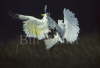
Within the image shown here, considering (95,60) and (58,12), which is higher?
(58,12)

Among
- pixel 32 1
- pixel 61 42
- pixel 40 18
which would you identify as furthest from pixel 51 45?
pixel 32 1

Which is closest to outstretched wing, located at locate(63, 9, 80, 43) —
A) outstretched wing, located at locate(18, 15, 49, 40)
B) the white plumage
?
the white plumage

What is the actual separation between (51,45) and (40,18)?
0.95 ft

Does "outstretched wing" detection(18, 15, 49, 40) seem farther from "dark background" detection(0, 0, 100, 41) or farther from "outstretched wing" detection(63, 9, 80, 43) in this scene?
"outstretched wing" detection(63, 9, 80, 43)

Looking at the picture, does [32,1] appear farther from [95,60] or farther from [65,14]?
[95,60]

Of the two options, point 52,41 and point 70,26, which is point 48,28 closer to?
point 52,41

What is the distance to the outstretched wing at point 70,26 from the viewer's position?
2.71 meters

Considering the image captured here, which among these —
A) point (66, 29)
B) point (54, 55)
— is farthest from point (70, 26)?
point (54, 55)

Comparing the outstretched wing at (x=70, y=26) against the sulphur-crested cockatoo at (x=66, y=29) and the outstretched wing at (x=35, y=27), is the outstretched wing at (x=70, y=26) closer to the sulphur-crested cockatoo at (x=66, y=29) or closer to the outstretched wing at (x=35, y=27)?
the sulphur-crested cockatoo at (x=66, y=29)

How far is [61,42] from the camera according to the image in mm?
2678

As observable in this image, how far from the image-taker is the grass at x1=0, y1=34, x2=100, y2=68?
8.29 ft

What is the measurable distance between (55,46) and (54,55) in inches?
3.6

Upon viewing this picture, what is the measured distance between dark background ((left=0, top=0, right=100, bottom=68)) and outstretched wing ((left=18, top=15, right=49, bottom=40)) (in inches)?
2.0

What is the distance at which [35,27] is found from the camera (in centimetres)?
264
